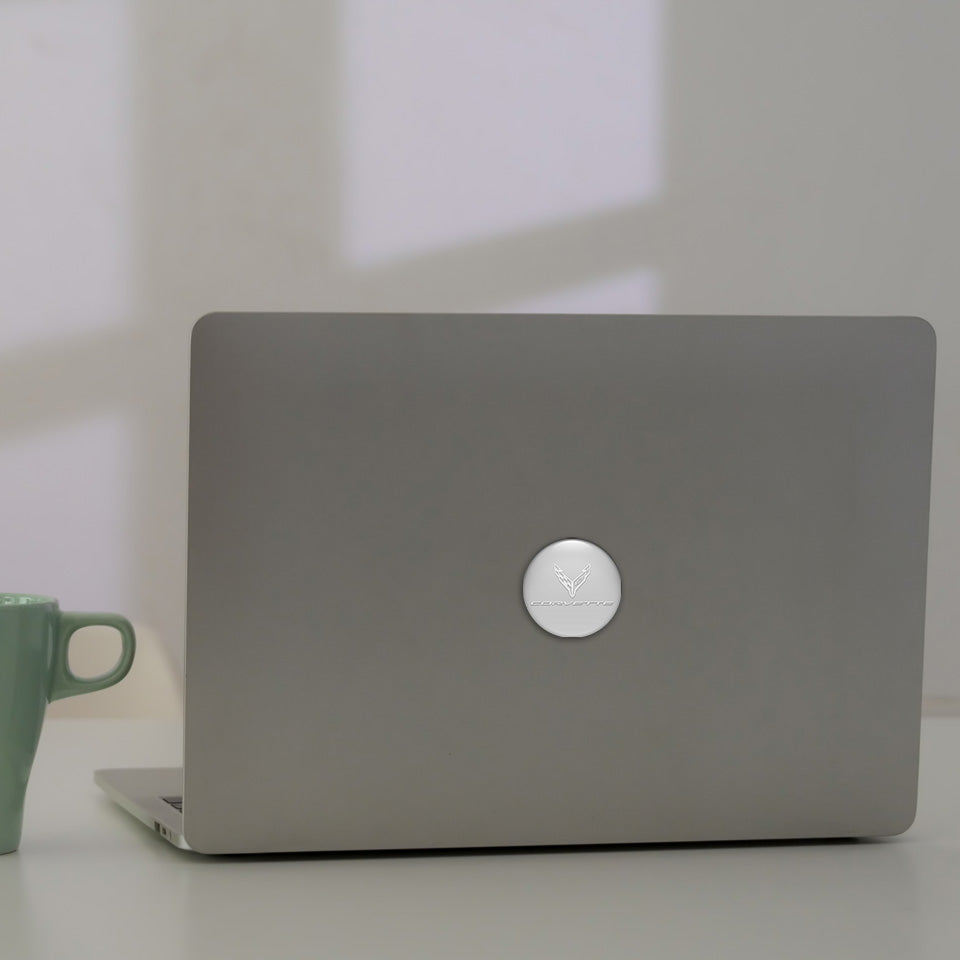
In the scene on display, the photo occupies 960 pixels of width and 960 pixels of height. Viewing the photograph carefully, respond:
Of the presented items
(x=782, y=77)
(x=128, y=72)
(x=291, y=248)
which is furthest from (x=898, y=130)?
(x=128, y=72)

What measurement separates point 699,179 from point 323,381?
2197 mm

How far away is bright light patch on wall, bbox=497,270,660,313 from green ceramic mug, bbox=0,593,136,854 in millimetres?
2044

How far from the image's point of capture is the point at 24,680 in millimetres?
625

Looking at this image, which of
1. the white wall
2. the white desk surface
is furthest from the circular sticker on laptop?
the white wall

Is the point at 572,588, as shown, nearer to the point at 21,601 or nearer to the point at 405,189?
the point at 21,601

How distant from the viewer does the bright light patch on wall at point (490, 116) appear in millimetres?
2582

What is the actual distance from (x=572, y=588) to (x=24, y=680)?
0.27 m

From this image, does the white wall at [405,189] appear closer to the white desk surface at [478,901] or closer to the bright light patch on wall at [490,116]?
the bright light patch on wall at [490,116]

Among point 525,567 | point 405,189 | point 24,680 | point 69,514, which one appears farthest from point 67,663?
point 405,189

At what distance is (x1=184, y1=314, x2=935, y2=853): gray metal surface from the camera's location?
0.64 m

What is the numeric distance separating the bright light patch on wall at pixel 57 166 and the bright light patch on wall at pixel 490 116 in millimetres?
462

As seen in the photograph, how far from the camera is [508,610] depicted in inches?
25.9

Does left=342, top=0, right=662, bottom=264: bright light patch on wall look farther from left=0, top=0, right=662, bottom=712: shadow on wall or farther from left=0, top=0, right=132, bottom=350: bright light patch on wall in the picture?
left=0, top=0, right=132, bottom=350: bright light patch on wall

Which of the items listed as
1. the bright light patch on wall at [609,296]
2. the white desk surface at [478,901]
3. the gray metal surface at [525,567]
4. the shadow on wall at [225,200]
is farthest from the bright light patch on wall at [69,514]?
the gray metal surface at [525,567]
